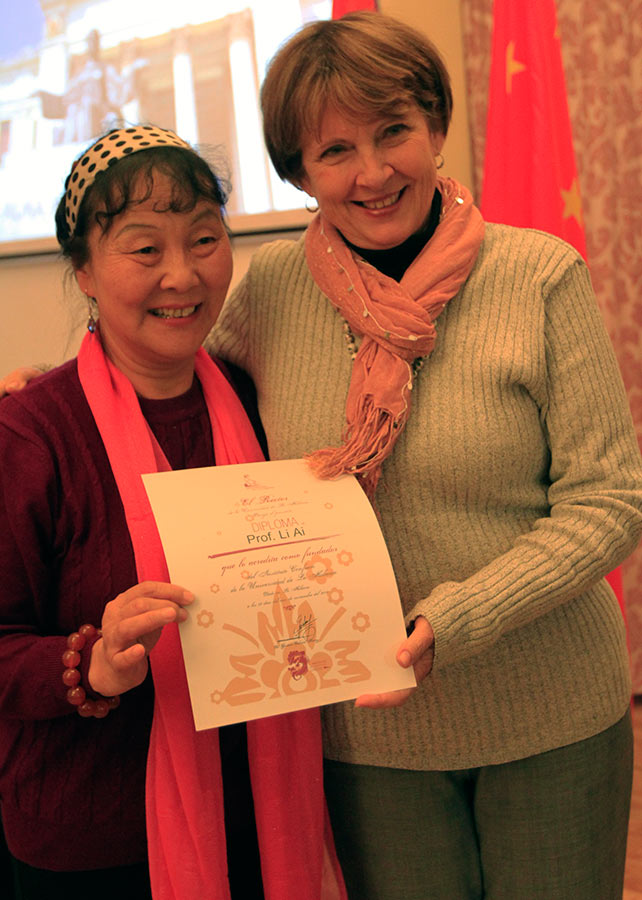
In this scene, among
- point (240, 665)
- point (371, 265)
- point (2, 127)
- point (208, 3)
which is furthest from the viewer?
point (2, 127)

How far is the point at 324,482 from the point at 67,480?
0.35 m

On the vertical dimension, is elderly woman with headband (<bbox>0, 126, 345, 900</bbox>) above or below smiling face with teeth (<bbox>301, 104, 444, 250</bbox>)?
below

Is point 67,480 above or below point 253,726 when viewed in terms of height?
above

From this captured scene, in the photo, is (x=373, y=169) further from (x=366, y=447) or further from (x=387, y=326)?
(x=366, y=447)

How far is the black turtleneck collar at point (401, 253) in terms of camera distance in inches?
50.1

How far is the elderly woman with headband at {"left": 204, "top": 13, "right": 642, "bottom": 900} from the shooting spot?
3.82ft

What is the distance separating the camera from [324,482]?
1.16m

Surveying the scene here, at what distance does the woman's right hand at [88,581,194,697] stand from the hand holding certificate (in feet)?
0.10

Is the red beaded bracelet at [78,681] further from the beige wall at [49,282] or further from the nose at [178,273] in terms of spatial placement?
the beige wall at [49,282]

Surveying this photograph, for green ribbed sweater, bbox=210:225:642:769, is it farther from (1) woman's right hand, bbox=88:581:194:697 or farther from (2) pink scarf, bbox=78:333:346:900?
(1) woman's right hand, bbox=88:581:194:697

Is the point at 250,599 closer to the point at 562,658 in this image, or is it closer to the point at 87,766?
the point at 87,766

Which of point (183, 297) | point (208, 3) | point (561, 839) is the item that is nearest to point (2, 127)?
point (208, 3)

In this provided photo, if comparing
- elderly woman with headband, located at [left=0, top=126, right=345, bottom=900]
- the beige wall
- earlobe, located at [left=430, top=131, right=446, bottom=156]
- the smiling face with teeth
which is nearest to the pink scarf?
elderly woman with headband, located at [left=0, top=126, right=345, bottom=900]
